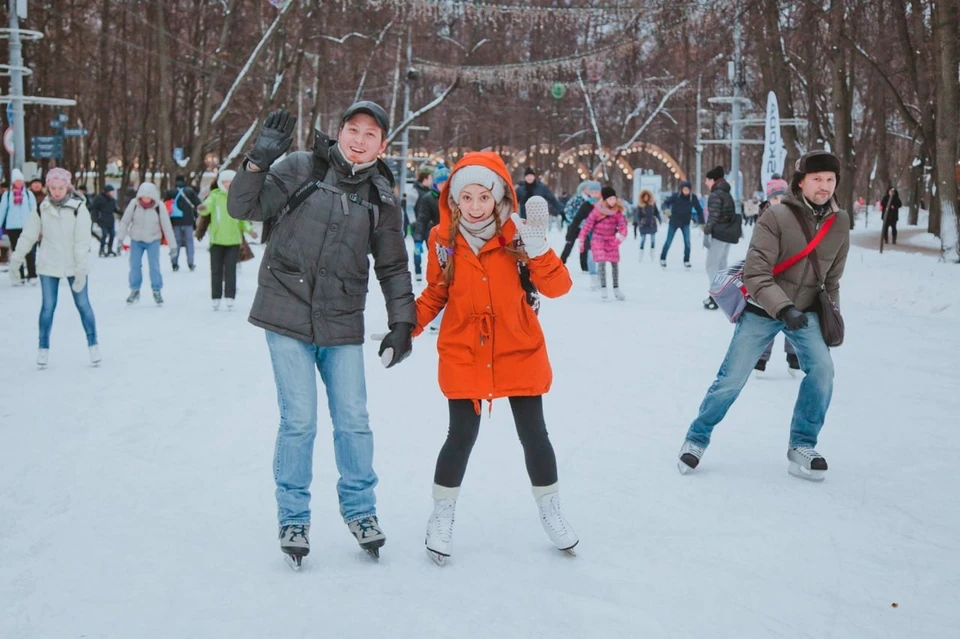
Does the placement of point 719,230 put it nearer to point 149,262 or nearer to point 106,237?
point 149,262

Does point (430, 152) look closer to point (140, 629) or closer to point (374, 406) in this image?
point (374, 406)

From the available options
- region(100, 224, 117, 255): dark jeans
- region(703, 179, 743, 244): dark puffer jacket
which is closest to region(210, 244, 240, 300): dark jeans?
region(703, 179, 743, 244): dark puffer jacket

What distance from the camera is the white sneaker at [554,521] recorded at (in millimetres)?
4094

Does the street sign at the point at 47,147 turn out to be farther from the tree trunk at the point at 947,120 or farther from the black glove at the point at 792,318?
the black glove at the point at 792,318

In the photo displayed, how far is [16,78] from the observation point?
61.2 ft

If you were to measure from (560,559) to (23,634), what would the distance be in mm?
1909

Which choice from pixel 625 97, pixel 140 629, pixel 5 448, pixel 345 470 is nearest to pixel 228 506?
pixel 345 470

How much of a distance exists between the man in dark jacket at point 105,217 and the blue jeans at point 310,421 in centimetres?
2030

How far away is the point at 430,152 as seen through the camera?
170 ft

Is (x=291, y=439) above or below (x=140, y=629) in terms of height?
above

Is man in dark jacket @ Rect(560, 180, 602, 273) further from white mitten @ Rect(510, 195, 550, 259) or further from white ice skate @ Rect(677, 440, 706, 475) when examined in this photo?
white mitten @ Rect(510, 195, 550, 259)

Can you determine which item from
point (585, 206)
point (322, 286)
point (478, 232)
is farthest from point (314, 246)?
point (585, 206)

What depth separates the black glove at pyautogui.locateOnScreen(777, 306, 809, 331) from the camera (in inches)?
189

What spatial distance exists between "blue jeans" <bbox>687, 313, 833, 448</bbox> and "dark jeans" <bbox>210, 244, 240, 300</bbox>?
846 cm
